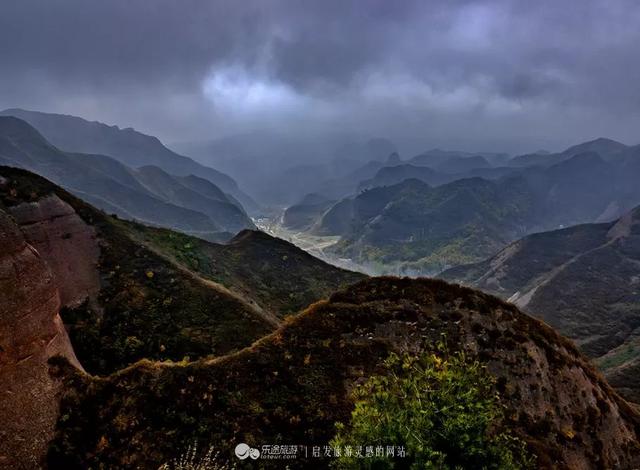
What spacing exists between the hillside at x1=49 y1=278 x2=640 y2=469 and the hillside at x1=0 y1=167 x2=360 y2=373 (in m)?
14.0

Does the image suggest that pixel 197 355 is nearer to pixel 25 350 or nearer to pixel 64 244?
pixel 25 350

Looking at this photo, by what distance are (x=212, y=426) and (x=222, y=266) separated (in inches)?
2477

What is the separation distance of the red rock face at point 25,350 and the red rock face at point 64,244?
604 inches

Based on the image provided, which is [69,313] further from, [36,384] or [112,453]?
[112,453]

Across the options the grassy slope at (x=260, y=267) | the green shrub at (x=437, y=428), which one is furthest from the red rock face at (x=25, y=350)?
the grassy slope at (x=260, y=267)

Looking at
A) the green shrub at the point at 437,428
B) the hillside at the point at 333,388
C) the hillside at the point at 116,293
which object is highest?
the hillside at the point at 116,293

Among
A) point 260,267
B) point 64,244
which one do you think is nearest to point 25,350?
point 64,244

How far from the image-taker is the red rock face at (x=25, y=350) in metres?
20.8

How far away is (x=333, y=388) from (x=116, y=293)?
1164 inches

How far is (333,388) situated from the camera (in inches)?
984

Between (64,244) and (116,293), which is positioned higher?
(64,244)

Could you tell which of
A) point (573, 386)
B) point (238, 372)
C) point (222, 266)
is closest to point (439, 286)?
point (573, 386)

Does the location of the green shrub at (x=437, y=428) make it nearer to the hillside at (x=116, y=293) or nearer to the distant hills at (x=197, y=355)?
the distant hills at (x=197, y=355)

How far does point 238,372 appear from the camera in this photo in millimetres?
24703
